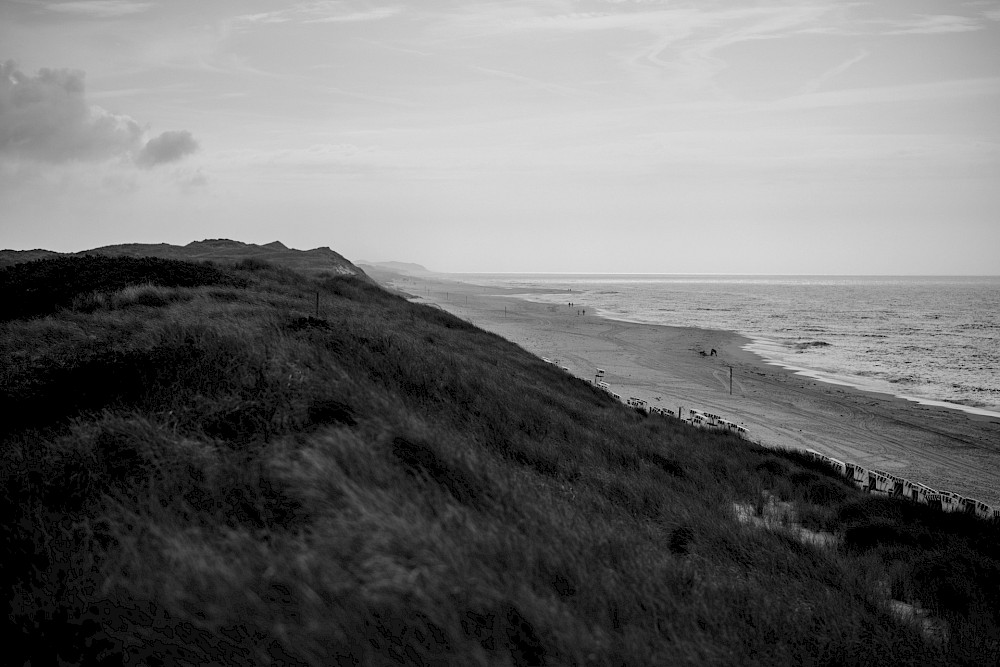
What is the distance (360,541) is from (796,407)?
28610 mm

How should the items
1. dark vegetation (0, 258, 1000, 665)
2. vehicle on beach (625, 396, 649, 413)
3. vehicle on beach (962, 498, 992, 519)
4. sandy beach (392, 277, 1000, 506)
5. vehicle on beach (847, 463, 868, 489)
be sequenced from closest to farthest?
dark vegetation (0, 258, 1000, 665) < vehicle on beach (962, 498, 992, 519) < vehicle on beach (847, 463, 868, 489) < sandy beach (392, 277, 1000, 506) < vehicle on beach (625, 396, 649, 413)

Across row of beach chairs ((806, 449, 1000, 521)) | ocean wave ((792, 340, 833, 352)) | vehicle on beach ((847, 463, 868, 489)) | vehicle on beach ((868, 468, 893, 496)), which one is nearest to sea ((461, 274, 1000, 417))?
ocean wave ((792, 340, 833, 352))

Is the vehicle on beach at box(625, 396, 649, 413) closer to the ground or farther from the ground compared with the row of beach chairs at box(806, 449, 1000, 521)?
farther from the ground

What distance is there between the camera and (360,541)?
11.4 ft

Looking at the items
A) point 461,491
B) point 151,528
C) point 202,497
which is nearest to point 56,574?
point 151,528

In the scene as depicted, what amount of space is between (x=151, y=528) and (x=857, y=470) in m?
18.6

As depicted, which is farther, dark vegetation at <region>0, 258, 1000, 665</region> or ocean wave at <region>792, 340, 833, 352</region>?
ocean wave at <region>792, 340, 833, 352</region>

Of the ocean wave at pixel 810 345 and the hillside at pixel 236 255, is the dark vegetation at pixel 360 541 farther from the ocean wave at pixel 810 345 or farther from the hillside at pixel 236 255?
the ocean wave at pixel 810 345

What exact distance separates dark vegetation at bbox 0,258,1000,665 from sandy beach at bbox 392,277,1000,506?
A: 13.4m

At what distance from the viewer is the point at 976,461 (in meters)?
19.0

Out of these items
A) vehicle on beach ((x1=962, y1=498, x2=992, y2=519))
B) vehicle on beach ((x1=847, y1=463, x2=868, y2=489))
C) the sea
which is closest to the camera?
vehicle on beach ((x1=962, y1=498, x2=992, y2=519))

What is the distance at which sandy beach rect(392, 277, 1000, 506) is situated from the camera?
741 inches

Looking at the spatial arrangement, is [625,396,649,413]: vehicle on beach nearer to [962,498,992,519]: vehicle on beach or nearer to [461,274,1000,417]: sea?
[962,498,992,519]: vehicle on beach

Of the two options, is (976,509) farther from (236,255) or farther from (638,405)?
(236,255)
